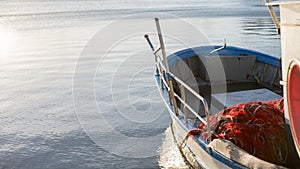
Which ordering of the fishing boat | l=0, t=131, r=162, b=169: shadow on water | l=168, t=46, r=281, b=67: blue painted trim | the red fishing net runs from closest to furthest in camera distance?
the fishing boat
the red fishing net
l=0, t=131, r=162, b=169: shadow on water
l=168, t=46, r=281, b=67: blue painted trim

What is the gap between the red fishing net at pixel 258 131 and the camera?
11.2 ft

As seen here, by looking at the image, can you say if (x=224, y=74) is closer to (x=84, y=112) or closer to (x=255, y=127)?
(x=84, y=112)

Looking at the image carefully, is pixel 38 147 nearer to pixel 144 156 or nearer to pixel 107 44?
pixel 144 156

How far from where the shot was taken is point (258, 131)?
345cm

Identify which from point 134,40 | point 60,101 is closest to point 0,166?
point 60,101

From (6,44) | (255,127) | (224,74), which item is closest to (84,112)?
(224,74)

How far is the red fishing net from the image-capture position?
3.41 metres

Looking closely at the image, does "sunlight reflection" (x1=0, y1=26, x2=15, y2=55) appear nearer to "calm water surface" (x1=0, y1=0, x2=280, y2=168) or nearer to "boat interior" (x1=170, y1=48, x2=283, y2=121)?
"calm water surface" (x1=0, y1=0, x2=280, y2=168)

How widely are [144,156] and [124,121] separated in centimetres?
151

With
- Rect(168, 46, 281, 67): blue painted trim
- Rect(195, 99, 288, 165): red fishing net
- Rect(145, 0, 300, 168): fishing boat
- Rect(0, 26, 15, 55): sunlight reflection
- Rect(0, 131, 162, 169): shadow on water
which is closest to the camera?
Rect(145, 0, 300, 168): fishing boat

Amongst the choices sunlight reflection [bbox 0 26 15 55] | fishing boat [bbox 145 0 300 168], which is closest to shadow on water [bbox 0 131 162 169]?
fishing boat [bbox 145 0 300 168]

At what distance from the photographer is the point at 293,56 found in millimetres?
2914

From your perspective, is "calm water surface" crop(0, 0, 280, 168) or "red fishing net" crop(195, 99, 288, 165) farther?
"calm water surface" crop(0, 0, 280, 168)

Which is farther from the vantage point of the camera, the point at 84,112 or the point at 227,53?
the point at 227,53
